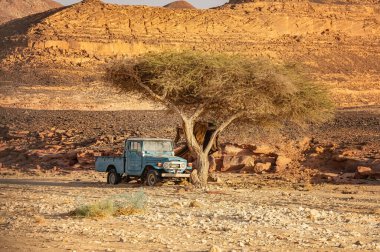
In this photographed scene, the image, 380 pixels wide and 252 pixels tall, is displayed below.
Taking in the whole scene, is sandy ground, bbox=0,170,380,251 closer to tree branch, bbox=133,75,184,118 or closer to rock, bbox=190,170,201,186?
rock, bbox=190,170,201,186

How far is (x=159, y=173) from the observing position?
82.8ft

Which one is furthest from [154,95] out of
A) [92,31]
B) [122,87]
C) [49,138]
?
[92,31]

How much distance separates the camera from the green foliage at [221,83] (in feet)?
82.5

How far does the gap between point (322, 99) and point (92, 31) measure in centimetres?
6202

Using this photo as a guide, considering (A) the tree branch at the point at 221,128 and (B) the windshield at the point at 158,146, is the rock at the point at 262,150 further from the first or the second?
(B) the windshield at the point at 158,146

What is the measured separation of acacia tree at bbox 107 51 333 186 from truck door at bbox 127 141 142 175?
4.85 ft

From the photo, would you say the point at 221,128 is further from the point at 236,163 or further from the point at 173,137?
the point at 173,137

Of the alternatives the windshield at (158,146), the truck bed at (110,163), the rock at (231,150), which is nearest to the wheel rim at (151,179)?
the windshield at (158,146)

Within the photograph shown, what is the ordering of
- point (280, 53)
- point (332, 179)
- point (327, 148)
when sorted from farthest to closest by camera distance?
point (280, 53)
point (327, 148)
point (332, 179)

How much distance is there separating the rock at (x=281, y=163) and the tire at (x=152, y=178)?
7.40 m

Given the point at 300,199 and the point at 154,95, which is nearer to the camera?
the point at 300,199

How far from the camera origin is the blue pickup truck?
2520cm

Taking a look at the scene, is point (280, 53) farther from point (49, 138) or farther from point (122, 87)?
point (122, 87)

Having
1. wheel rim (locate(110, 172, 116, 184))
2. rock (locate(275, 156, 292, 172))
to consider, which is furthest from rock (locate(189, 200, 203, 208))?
rock (locate(275, 156, 292, 172))
